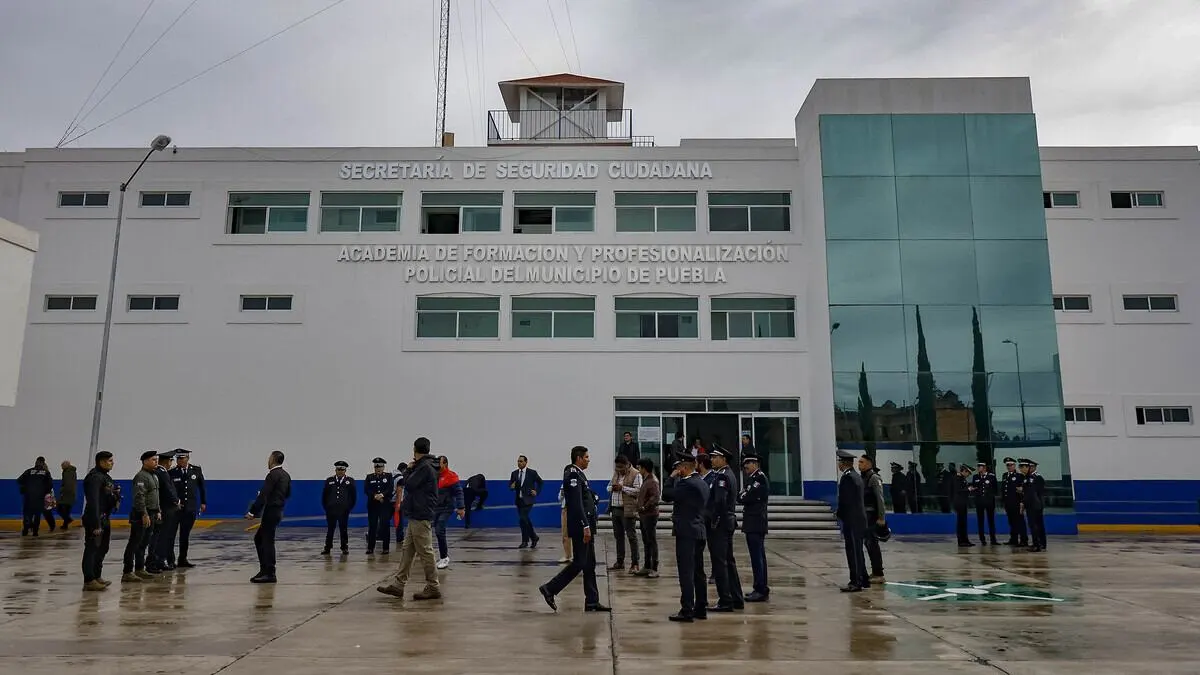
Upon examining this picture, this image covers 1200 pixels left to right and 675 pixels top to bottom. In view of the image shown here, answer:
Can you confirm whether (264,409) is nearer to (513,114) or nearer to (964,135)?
(513,114)

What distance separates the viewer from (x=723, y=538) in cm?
930

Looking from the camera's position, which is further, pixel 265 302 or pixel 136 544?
pixel 265 302

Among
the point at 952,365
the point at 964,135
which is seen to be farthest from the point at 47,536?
the point at 964,135

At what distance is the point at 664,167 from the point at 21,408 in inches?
779

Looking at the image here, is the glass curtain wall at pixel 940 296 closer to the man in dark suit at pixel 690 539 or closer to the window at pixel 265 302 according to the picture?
the man in dark suit at pixel 690 539

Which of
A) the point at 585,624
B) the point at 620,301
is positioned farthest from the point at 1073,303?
the point at 585,624

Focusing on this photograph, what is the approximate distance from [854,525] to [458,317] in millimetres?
15113

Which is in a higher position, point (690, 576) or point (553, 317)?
point (553, 317)

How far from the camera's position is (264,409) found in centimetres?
2292

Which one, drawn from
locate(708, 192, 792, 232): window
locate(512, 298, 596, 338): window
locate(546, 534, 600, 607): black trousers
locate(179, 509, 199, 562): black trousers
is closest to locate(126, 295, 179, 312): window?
locate(512, 298, 596, 338): window

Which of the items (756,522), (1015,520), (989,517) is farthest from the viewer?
(989,517)

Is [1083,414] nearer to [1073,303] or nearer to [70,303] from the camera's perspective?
[1073,303]

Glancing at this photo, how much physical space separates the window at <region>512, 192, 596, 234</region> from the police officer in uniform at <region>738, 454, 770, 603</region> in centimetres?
1513

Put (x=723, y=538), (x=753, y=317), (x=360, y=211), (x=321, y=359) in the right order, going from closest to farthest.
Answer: (x=723, y=538), (x=321, y=359), (x=753, y=317), (x=360, y=211)
